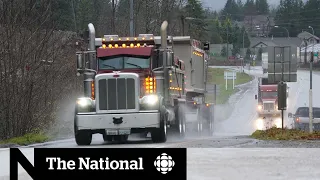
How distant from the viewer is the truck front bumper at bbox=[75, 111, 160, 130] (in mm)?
21547

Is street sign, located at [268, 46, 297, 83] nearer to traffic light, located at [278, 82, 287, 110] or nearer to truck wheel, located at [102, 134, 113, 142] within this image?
traffic light, located at [278, 82, 287, 110]

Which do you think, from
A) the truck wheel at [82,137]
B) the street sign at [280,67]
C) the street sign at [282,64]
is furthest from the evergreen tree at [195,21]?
the truck wheel at [82,137]

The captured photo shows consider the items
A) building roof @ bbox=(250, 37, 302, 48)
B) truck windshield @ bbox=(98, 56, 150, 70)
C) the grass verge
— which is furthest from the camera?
building roof @ bbox=(250, 37, 302, 48)

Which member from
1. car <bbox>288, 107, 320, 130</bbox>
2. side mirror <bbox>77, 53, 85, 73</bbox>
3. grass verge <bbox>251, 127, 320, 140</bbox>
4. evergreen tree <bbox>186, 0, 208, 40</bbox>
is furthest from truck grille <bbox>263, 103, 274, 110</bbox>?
side mirror <bbox>77, 53, 85, 73</bbox>

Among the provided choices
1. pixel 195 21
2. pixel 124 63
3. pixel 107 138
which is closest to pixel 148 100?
pixel 124 63

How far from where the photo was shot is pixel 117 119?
848 inches

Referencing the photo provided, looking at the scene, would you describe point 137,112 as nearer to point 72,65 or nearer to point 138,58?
point 138,58

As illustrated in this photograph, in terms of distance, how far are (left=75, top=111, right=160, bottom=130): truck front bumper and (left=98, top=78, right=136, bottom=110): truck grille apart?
0.26 meters

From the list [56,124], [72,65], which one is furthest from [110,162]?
[72,65]

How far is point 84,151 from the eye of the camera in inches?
262

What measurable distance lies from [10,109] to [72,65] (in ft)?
52.7

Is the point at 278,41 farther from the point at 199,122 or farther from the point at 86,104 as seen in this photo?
the point at 86,104

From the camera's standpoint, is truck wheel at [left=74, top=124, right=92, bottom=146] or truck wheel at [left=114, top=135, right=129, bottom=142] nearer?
truck wheel at [left=74, top=124, right=92, bottom=146]

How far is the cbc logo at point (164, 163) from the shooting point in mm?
6523
